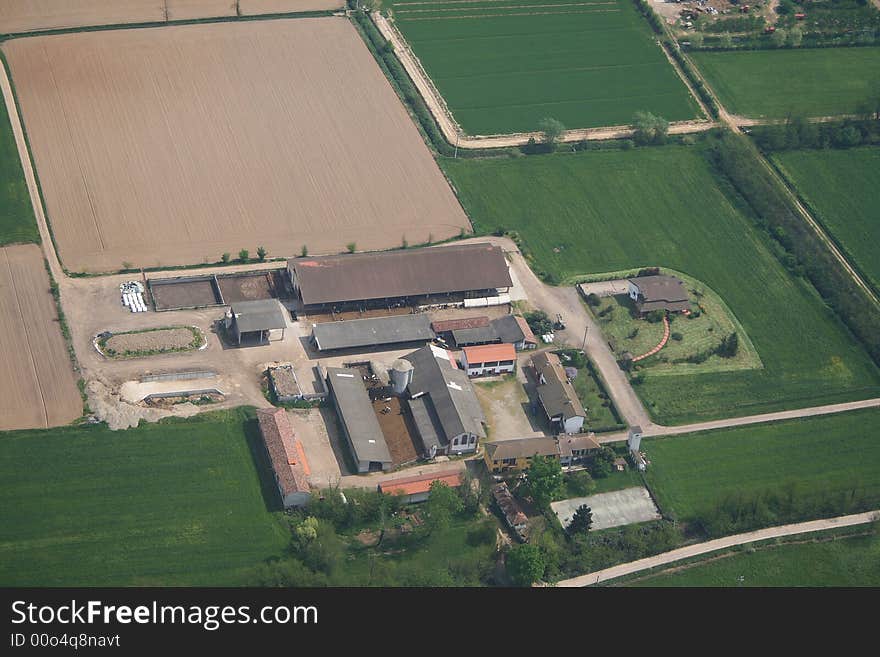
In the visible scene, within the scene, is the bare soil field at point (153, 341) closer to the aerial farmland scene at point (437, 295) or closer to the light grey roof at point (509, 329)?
the aerial farmland scene at point (437, 295)

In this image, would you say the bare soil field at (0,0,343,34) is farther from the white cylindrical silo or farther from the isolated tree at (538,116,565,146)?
the white cylindrical silo

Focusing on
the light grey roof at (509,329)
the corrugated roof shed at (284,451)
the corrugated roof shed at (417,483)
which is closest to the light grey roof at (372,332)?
the light grey roof at (509,329)

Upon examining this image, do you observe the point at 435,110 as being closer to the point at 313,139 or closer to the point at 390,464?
the point at 313,139

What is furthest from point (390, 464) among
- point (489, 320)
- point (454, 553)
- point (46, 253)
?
point (46, 253)

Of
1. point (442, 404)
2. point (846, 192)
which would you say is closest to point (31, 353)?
point (442, 404)

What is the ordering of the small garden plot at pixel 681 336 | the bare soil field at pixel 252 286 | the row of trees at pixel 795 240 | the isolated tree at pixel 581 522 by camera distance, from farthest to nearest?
the row of trees at pixel 795 240 → the bare soil field at pixel 252 286 → the small garden plot at pixel 681 336 → the isolated tree at pixel 581 522

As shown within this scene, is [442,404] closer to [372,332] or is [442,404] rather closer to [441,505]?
[372,332]
